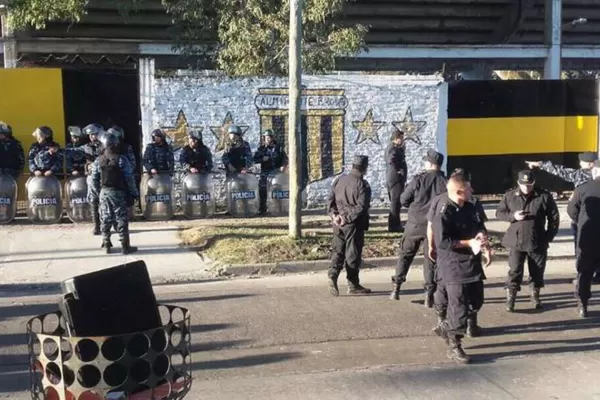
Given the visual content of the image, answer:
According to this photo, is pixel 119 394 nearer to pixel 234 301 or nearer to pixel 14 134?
pixel 234 301

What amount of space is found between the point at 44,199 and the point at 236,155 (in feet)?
11.4

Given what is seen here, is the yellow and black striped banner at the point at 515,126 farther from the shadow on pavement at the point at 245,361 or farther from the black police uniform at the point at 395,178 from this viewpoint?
the shadow on pavement at the point at 245,361

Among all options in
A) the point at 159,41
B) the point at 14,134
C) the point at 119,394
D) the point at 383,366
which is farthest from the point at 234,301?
the point at 159,41

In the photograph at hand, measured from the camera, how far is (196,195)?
13328 mm

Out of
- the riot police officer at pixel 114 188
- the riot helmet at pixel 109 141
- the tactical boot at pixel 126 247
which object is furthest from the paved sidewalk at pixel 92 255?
the riot helmet at pixel 109 141

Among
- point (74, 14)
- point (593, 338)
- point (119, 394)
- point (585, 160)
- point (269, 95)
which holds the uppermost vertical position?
point (74, 14)

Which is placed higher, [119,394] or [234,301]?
[119,394]

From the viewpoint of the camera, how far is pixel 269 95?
1452 cm

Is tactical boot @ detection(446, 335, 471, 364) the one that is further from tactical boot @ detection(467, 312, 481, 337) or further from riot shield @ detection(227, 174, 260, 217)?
riot shield @ detection(227, 174, 260, 217)

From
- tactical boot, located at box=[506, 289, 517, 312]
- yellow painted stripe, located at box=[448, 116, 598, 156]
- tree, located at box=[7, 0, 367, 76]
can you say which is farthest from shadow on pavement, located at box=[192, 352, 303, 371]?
yellow painted stripe, located at box=[448, 116, 598, 156]

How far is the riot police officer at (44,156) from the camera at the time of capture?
41.3ft

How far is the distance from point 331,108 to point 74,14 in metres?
5.40

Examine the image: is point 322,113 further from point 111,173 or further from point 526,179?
point 526,179

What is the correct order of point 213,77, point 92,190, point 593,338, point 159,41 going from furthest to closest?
point 159,41
point 213,77
point 92,190
point 593,338
